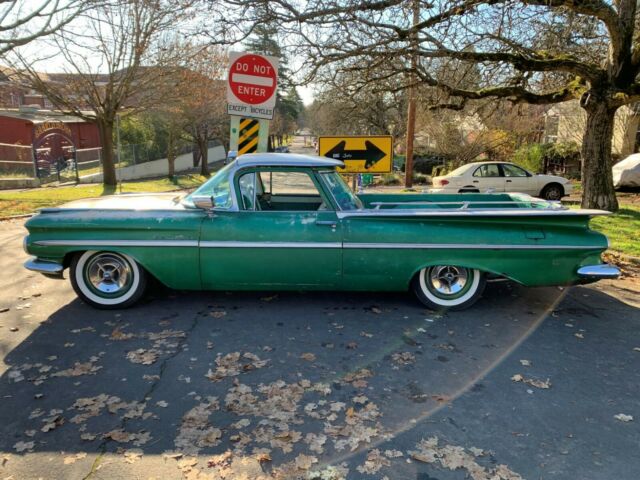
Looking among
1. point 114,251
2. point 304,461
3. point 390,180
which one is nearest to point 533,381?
point 304,461

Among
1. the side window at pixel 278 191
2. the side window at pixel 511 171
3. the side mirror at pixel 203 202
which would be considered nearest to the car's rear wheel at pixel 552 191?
the side window at pixel 511 171

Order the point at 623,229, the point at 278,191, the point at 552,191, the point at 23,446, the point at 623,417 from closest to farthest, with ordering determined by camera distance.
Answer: the point at 23,446
the point at 623,417
the point at 278,191
the point at 623,229
the point at 552,191

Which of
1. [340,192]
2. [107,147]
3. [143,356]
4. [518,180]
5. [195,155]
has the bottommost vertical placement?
[143,356]

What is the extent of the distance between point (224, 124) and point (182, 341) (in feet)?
103

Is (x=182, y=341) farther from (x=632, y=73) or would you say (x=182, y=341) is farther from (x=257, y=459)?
(x=632, y=73)

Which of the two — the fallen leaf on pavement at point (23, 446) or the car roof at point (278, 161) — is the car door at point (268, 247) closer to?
the car roof at point (278, 161)

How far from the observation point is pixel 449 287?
4.89 metres

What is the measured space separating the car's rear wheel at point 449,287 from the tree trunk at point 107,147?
59.5ft

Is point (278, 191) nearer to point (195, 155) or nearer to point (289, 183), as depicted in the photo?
point (289, 183)

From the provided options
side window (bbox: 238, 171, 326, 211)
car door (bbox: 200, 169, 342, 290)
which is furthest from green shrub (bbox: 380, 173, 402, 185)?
car door (bbox: 200, 169, 342, 290)

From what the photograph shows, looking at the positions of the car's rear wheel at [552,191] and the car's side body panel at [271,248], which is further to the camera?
the car's rear wheel at [552,191]

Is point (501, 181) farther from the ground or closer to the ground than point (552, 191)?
farther from the ground

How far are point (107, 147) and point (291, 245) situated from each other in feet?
59.6

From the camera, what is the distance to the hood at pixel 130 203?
16.0ft
